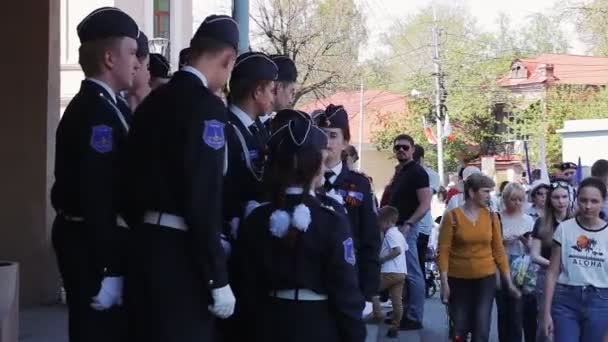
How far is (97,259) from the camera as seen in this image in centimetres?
447

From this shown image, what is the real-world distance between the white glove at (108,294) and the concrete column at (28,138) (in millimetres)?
7591

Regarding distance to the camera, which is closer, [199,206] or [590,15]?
[199,206]

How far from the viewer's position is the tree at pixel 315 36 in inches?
1127

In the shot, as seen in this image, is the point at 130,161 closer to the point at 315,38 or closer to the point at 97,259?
the point at 97,259

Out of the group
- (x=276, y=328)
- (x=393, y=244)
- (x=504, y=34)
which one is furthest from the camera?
(x=504, y=34)

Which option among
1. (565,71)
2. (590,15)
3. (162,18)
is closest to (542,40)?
(565,71)

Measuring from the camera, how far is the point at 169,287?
13.9ft

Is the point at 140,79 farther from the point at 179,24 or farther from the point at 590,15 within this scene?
the point at 590,15

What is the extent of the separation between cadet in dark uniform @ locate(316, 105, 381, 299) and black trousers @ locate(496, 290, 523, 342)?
12.4ft

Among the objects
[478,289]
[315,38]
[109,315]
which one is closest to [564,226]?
[478,289]

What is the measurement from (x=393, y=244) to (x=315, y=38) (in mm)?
21052

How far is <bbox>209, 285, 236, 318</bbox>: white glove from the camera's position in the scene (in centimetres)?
420

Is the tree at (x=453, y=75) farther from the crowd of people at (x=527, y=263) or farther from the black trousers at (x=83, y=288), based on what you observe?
the black trousers at (x=83, y=288)

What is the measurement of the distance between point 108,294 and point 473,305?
17.5ft
